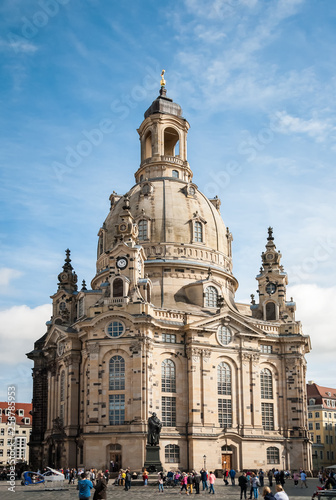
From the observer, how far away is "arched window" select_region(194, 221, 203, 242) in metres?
81.1

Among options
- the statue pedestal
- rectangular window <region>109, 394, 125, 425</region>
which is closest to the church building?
rectangular window <region>109, 394, 125, 425</region>

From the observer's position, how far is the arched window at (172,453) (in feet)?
220

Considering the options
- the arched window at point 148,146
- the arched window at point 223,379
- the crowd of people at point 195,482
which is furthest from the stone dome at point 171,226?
the crowd of people at point 195,482

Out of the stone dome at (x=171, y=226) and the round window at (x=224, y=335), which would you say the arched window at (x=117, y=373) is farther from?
the round window at (x=224, y=335)

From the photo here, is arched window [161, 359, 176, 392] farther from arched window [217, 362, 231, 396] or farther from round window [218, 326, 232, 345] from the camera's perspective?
round window [218, 326, 232, 345]

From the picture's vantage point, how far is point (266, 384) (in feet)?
250

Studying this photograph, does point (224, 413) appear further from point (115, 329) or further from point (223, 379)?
point (115, 329)

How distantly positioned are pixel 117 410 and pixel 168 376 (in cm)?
681

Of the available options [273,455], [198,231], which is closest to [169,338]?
[198,231]

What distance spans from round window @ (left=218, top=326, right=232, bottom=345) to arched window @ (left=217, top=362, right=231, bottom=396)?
8.05 feet

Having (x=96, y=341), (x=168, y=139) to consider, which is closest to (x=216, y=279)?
(x=96, y=341)

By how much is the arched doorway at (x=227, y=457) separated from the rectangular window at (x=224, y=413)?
248 cm

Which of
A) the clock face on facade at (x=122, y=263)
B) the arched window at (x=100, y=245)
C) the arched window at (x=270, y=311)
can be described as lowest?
the arched window at (x=270, y=311)

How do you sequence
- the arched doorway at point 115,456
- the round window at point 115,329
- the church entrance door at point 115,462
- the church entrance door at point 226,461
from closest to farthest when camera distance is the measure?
the church entrance door at point 115,462 → the arched doorway at point 115,456 → the round window at point 115,329 → the church entrance door at point 226,461
